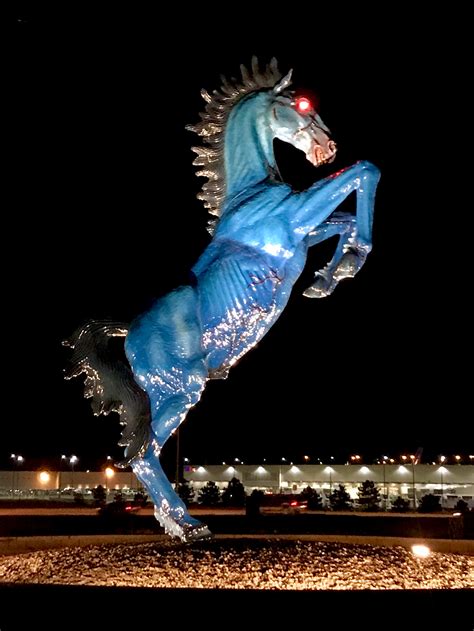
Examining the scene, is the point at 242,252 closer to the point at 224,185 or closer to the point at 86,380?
the point at 224,185

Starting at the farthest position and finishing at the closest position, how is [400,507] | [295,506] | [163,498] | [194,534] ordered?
[400,507]
[295,506]
[194,534]
[163,498]

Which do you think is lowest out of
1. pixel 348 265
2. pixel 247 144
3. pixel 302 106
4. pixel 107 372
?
pixel 107 372

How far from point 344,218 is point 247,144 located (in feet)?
3.93

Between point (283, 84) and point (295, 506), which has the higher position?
point (283, 84)

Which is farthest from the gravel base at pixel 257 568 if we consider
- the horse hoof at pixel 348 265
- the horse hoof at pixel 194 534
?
the horse hoof at pixel 348 265

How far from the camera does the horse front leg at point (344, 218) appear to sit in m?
7.13

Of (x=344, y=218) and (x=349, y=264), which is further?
(x=344, y=218)

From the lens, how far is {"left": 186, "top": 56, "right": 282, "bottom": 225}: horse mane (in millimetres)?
7887

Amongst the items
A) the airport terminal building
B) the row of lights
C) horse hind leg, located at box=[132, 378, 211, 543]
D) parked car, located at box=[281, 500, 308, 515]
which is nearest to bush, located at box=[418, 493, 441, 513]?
parked car, located at box=[281, 500, 308, 515]

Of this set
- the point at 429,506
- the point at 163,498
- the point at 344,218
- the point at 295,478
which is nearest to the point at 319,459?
the point at 295,478

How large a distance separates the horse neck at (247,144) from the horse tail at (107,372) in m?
1.83

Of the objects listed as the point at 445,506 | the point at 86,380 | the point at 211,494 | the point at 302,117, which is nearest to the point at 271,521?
the point at 86,380

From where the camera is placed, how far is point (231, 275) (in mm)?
7168

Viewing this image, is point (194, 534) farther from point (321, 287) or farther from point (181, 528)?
point (321, 287)
